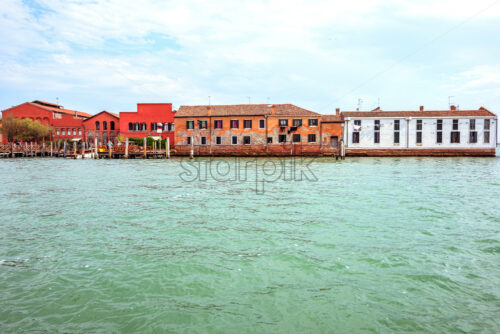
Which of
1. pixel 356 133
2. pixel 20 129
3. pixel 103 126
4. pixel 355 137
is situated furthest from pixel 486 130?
pixel 20 129

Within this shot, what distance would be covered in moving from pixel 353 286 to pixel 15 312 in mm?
4305

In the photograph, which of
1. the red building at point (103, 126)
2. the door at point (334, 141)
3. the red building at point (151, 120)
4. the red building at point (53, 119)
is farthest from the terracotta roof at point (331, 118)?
the red building at point (53, 119)

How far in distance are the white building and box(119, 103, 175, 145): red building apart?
23.0 metres

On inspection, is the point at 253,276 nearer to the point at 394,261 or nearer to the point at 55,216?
the point at 394,261

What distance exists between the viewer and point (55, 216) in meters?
9.09

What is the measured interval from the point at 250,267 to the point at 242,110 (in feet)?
125

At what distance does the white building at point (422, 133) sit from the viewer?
41188 millimetres

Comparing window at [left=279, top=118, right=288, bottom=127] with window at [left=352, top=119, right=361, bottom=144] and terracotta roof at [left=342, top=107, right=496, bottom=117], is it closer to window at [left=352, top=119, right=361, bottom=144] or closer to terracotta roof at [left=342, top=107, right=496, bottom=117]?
terracotta roof at [left=342, top=107, right=496, bottom=117]

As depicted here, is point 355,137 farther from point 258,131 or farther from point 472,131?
point 472,131


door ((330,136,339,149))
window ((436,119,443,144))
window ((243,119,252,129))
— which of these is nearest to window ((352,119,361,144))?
door ((330,136,339,149))

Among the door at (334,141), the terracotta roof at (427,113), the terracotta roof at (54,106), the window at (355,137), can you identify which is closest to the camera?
the door at (334,141)

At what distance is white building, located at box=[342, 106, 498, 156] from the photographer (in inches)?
1622

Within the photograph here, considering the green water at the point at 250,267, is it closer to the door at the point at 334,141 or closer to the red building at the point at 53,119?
the door at the point at 334,141

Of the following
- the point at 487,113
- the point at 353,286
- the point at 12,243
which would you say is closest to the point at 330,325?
the point at 353,286
